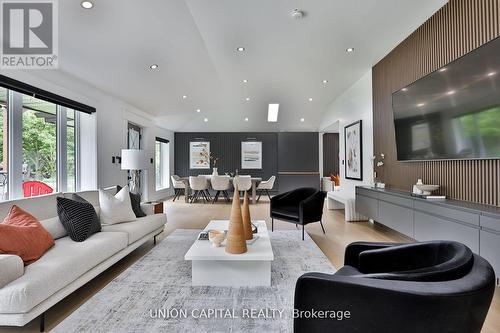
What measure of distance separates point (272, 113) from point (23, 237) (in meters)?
7.87

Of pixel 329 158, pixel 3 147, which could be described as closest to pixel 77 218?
pixel 3 147

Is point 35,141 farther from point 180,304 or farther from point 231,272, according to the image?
point 231,272

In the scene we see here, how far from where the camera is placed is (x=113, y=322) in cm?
190

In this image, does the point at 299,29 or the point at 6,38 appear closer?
the point at 6,38

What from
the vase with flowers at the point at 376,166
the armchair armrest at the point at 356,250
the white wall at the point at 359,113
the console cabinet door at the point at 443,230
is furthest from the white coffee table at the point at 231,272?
the white wall at the point at 359,113

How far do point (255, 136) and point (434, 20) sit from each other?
7.37m

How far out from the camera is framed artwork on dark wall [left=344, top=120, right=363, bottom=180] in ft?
18.8

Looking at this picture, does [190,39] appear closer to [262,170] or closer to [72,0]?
[72,0]

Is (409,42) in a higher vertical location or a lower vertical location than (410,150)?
higher

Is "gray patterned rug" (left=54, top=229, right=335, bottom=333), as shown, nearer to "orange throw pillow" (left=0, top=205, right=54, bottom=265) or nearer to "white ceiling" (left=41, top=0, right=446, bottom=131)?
"orange throw pillow" (left=0, top=205, right=54, bottom=265)

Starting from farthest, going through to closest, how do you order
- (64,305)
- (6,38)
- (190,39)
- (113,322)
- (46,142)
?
(190,39) → (46,142) → (6,38) → (64,305) → (113,322)

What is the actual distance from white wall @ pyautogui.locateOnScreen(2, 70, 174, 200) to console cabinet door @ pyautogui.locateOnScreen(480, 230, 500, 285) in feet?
16.9

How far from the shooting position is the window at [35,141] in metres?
3.35

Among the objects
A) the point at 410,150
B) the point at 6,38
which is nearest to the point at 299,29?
the point at 410,150
